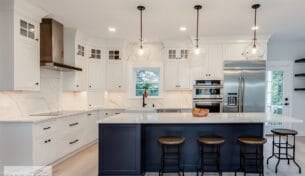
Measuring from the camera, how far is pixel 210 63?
5.36 metres

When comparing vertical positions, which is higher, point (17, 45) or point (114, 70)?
point (17, 45)

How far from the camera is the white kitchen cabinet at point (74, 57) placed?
479 centimetres

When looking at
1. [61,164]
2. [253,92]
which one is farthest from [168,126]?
[253,92]

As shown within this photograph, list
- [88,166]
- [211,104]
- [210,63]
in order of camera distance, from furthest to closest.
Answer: [210,63] < [211,104] < [88,166]

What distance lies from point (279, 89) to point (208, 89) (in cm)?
241

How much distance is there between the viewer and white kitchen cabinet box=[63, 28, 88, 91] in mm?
4785

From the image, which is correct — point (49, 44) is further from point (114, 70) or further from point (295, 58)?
point (295, 58)

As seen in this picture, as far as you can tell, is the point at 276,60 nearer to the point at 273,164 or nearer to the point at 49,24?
the point at 273,164

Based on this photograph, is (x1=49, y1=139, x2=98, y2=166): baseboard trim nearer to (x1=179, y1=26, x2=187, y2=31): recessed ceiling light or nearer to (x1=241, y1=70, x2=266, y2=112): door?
(x1=179, y1=26, x2=187, y2=31): recessed ceiling light

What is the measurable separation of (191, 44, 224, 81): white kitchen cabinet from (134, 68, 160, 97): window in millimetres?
1235

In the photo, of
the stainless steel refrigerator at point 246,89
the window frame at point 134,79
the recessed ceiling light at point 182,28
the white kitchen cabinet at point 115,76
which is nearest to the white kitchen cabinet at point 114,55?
the white kitchen cabinet at point 115,76

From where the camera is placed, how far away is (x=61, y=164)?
381 centimetres

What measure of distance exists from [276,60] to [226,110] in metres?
2.40

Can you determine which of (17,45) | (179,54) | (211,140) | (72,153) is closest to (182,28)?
(179,54)
